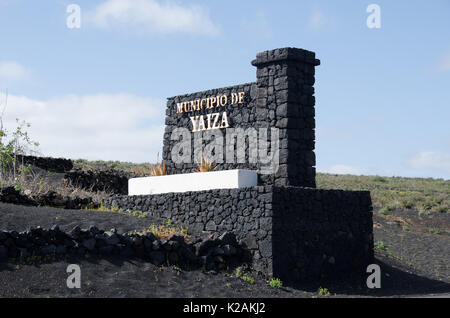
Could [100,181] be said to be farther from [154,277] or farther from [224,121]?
[154,277]

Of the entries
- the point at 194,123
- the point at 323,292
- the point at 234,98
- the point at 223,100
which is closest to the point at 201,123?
the point at 194,123

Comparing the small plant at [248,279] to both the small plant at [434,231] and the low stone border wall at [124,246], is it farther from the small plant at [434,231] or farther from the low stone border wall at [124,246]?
the small plant at [434,231]

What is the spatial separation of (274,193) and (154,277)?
4.24 metres

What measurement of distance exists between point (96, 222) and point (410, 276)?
10.6m

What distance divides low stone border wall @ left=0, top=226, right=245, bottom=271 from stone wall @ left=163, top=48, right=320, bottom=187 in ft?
11.0

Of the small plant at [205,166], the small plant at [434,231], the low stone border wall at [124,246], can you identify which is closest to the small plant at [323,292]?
the low stone border wall at [124,246]

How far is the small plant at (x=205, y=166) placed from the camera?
Answer: 1909 cm

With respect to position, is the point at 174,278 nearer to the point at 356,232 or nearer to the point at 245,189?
the point at 245,189

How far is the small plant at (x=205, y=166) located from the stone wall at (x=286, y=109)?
2.88ft

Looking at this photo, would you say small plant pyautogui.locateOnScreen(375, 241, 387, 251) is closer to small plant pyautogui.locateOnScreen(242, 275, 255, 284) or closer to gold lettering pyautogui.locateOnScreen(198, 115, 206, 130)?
gold lettering pyautogui.locateOnScreen(198, 115, 206, 130)

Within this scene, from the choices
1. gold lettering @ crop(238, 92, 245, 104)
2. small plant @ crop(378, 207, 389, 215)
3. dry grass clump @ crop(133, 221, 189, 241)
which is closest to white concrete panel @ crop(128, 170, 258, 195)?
dry grass clump @ crop(133, 221, 189, 241)

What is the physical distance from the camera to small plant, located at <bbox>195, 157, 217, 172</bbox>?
19.1 metres

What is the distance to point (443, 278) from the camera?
62.5 ft

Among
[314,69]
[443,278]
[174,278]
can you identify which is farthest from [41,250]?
[443,278]
